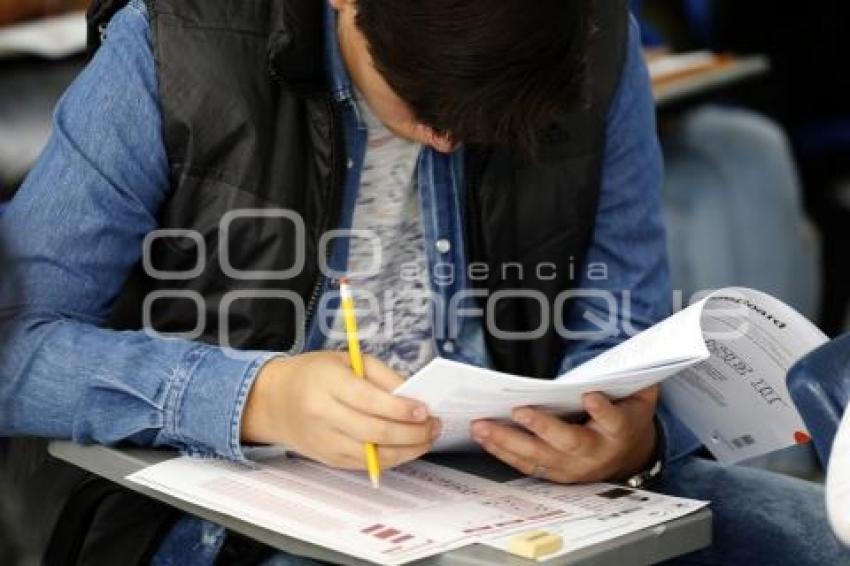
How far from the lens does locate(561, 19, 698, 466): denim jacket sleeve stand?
1.71m

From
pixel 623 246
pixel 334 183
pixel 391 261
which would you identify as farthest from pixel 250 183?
pixel 623 246

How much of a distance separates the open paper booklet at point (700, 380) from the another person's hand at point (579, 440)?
2 cm

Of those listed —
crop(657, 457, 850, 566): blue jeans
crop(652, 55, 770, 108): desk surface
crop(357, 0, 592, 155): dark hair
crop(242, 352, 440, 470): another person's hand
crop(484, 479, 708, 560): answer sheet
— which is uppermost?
crop(357, 0, 592, 155): dark hair

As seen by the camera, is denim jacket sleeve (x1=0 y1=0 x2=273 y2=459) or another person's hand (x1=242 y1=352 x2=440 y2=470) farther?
denim jacket sleeve (x1=0 y1=0 x2=273 y2=459)

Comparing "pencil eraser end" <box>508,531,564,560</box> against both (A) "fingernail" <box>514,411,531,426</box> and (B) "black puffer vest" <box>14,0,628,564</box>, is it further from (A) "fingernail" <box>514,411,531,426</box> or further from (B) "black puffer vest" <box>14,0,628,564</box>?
(B) "black puffer vest" <box>14,0,628,564</box>

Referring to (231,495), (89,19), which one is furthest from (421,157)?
(231,495)

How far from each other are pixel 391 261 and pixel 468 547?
0.50 metres

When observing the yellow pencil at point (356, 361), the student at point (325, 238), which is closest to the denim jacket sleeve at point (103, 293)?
the student at point (325, 238)

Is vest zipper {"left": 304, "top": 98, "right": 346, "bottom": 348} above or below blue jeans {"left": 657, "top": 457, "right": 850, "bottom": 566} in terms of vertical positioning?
above

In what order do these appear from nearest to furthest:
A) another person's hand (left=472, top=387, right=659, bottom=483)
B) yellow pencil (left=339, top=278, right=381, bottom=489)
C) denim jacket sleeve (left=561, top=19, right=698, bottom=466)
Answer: yellow pencil (left=339, top=278, right=381, bottom=489) < another person's hand (left=472, top=387, right=659, bottom=483) < denim jacket sleeve (left=561, top=19, right=698, bottom=466)

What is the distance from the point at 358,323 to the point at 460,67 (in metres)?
0.42

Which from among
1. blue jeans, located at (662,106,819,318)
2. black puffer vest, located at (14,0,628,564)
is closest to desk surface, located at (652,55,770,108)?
blue jeans, located at (662,106,819,318)

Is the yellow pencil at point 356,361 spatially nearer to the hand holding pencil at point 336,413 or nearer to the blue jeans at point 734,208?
the hand holding pencil at point 336,413

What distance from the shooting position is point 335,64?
1.56 m
